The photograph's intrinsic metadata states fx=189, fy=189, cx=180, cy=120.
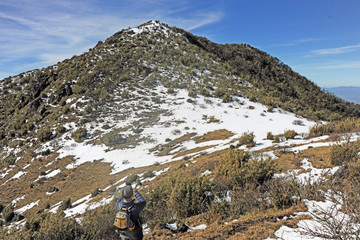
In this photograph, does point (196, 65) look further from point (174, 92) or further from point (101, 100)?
point (101, 100)

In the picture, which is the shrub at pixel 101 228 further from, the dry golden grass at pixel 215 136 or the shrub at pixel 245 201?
the dry golden grass at pixel 215 136

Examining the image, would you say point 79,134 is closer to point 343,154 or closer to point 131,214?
point 131,214

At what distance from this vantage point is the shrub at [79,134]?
15.5 m

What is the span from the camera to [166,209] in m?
5.62

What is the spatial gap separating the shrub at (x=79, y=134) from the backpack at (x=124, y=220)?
45.8ft

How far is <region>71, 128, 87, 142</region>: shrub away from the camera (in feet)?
50.8

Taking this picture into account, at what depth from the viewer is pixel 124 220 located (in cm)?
333

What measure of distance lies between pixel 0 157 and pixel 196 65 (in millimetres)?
23117

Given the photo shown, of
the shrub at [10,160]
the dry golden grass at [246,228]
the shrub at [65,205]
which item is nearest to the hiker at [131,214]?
the dry golden grass at [246,228]

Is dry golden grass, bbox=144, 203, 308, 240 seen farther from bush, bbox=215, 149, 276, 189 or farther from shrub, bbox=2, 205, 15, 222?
shrub, bbox=2, 205, 15, 222

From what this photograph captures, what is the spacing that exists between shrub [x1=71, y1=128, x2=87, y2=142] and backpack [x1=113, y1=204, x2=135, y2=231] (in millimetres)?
13948

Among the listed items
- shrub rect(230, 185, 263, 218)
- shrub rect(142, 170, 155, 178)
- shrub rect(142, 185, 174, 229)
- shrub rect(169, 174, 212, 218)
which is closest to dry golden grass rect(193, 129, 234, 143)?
shrub rect(142, 170, 155, 178)

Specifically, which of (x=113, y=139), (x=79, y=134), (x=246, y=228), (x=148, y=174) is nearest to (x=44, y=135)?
(x=79, y=134)

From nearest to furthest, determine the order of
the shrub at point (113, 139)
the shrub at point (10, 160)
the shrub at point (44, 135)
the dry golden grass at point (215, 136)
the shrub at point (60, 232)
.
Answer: the shrub at point (60, 232), the dry golden grass at point (215, 136), the shrub at point (113, 139), the shrub at point (10, 160), the shrub at point (44, 135)
